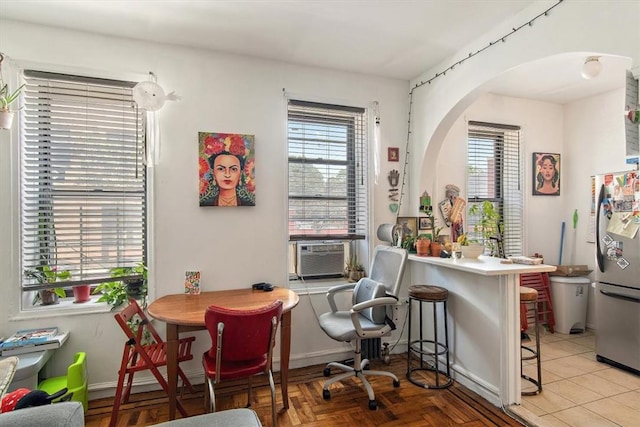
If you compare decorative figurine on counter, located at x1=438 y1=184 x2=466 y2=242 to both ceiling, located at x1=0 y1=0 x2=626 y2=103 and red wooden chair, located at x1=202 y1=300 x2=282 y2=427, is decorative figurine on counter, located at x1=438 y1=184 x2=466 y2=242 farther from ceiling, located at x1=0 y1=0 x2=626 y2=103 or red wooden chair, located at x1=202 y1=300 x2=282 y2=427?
red wooden chair, located at x1=202 y1=300 x2=282 y2=427

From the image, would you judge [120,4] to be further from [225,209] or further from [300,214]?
[300,214]

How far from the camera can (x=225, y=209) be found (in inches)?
109

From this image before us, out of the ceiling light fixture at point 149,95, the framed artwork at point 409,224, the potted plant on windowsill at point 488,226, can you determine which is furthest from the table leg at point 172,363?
the potted plant on windowsill at point 488,226

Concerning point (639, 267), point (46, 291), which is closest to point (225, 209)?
point (46, 291)

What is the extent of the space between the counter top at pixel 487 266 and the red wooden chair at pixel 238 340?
54.8 inches

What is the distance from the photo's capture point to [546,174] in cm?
401

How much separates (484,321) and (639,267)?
1451mm

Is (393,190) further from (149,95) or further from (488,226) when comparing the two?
(149,95)

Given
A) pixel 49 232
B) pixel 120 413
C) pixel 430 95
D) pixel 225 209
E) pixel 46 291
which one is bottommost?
pixel 120 413

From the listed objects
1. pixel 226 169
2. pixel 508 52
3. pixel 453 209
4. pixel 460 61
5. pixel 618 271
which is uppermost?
pixel 460 61

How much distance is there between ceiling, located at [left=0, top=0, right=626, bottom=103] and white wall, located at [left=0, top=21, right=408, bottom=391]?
0.13m

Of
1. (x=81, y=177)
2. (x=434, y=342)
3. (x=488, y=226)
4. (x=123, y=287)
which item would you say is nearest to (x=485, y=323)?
(x=434, y=342)

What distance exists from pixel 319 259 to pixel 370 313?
31.0 inches

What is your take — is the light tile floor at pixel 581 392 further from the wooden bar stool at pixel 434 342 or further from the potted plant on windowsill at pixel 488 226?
the potted plant on windowsill at pixel 488 226
